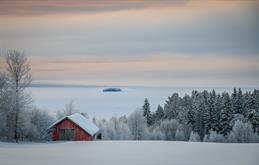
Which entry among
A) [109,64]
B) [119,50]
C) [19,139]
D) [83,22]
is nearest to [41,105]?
[19,139]

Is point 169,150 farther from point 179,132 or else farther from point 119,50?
point 179,132

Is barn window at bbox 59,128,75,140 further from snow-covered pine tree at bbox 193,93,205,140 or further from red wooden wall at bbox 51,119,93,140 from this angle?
snow-covered pine tree at bbox 193,93,205,140

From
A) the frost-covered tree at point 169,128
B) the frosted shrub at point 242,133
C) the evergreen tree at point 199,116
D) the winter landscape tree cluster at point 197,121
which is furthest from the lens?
the frost-covered tree at point 169,128

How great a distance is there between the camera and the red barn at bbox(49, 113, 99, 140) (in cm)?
1199

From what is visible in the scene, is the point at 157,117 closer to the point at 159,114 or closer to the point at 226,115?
the point at 159,114

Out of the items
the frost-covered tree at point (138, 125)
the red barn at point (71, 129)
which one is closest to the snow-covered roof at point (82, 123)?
the red barn at point (71, 129)

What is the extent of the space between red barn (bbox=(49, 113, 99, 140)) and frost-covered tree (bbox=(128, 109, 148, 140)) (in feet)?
15.8

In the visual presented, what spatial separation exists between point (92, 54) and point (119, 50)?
691mm

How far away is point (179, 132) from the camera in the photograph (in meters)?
17.9

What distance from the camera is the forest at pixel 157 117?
11.6 metres

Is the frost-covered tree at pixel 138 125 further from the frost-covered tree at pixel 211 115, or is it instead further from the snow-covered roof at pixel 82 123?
the snow-covered roof at pixel 82 123

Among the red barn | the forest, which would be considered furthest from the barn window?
the forest

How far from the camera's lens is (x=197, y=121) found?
714 inches

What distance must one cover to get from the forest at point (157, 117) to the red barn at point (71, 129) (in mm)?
464
